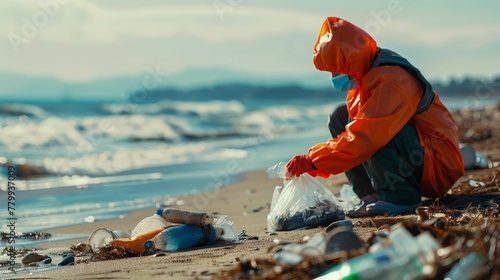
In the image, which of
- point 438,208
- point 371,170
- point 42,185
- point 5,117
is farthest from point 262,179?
point 5,117

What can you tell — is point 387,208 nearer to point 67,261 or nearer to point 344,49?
point 344,49

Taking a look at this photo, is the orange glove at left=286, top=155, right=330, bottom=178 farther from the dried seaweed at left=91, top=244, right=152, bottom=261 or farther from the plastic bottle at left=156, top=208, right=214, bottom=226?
the dried seaweed at left=91, top=244, right=152, bottom=261

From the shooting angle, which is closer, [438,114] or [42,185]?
[438,114]

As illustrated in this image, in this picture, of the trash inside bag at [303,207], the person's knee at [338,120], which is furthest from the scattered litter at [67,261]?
the person's knee at [338,120]

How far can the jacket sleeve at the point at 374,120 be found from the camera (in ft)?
15.8

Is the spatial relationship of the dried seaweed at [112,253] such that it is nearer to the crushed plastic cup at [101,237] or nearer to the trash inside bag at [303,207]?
the crushed plastic cup at [101,237]

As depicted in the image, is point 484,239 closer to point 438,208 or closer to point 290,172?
point 438,208

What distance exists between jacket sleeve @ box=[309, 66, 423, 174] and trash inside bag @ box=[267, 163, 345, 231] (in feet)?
0.62

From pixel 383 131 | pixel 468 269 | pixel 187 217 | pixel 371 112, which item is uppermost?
pixel 371 112

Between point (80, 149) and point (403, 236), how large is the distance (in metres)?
12.1

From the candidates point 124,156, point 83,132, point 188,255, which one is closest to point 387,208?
point 188,255

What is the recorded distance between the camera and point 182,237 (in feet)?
14.8

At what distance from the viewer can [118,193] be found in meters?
8.38

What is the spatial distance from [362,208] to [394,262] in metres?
2.78
